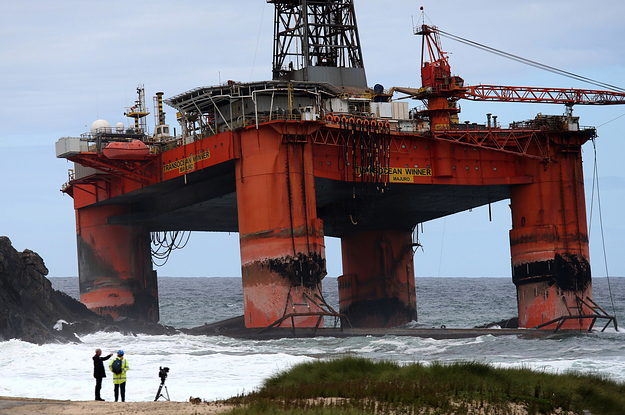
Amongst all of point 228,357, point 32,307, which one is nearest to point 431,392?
point 228,357

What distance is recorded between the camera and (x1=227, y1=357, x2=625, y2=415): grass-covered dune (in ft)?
69.4

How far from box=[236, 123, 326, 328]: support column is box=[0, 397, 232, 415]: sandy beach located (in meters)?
24.2

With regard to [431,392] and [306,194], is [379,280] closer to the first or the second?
[306,194]

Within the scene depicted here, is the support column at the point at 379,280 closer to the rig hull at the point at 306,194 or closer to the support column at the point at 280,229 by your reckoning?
the rig hull at the point at 306,194

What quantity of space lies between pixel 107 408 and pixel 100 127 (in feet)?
123

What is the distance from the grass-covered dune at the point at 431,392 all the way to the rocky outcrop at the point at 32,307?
2190cm

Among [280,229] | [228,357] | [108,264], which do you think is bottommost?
[228,357]

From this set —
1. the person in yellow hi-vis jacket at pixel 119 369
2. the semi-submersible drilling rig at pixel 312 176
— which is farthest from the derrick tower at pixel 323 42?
the person in yellow hi-vis jacket at pixel 119 369

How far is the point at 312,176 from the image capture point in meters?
49.4

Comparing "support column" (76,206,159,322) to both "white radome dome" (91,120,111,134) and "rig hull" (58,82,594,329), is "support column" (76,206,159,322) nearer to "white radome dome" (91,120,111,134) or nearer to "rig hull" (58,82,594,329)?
"rig hull" (58,82,594,329)

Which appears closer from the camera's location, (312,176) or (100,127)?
(312,176)

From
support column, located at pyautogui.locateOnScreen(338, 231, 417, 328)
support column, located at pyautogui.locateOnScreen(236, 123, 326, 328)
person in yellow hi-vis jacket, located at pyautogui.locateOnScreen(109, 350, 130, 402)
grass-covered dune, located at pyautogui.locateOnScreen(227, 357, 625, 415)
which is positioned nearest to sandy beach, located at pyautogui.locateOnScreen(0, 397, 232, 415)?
grass-covered dune, located at pyautogui.locateOnScreen(227, 357, 625, 415)

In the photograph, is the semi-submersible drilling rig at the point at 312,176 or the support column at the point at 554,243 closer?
the semi-submersible drilling rig at the point at 312,176

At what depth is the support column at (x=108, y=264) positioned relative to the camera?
6253 centimetres
